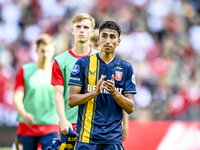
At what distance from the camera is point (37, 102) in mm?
6590

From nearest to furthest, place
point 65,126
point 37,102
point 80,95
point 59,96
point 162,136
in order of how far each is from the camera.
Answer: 1. point 80,95
2. point 65,126
3. point 59,96
4. point 37,102
5. point 162,136

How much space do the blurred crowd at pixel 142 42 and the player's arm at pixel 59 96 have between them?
6891 mm

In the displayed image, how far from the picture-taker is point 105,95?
4.09 m

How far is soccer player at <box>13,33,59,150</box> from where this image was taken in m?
6.47

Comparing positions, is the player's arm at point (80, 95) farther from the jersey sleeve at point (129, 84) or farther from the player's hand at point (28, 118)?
the player's hand at point (28, 118)

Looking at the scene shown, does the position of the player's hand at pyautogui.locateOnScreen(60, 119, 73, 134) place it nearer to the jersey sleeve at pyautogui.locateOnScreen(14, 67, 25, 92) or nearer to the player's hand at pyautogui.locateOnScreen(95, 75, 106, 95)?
the player's hand at pyautogui.locateOnScreen(95, 75, 106, 95)

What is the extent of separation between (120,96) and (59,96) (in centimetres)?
141

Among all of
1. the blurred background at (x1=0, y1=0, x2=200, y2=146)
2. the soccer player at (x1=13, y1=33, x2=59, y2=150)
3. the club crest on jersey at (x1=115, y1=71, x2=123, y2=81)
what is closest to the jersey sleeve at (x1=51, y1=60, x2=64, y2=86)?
the club crest on jersey at (x1=115, y1=71, x2=123, y2=81)

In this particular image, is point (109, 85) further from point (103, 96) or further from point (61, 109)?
point (61, 109)

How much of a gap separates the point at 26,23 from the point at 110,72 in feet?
41.7

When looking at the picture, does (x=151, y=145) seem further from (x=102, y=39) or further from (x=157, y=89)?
(x=102, y=39)

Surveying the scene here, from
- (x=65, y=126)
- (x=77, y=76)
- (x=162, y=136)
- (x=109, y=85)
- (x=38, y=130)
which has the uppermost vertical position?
(x=77, y=76)

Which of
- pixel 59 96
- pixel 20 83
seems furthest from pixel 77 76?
pixel 20 83

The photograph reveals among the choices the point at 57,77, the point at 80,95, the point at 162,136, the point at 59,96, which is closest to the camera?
the point at 80,95
